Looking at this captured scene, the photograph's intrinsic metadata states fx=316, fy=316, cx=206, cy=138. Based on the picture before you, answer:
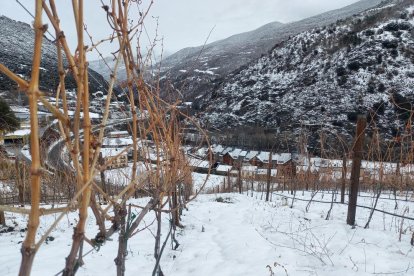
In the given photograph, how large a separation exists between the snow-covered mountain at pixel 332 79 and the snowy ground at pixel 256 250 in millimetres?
29726

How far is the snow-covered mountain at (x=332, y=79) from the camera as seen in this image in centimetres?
4103

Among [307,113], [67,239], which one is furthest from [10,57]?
[67,239]

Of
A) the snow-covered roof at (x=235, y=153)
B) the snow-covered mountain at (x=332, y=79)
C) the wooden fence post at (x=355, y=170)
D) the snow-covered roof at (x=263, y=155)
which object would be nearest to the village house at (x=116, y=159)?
the wooden fence post at (x=355, y=170)

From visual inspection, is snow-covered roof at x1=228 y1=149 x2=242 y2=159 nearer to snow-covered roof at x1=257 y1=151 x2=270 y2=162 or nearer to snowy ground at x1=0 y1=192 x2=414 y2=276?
snow-covered roof at x1=257 y1=151 x2=270 y2=162

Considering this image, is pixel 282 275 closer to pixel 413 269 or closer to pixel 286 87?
pixel 413 269

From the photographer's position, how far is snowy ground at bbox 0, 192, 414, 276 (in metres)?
3.52

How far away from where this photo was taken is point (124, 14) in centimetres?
89

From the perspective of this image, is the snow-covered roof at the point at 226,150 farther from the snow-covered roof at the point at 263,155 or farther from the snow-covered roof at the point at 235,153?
the snow-covered roof at the point at 263,155

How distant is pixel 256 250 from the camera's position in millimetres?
4168

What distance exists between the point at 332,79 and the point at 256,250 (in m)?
48.8

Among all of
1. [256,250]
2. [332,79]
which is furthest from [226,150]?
[256,250]

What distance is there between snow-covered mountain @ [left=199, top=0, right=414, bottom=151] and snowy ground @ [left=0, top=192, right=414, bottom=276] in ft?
97.5

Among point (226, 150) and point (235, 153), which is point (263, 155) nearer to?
point (235, 153)

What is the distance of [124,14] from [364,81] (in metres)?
49.3
